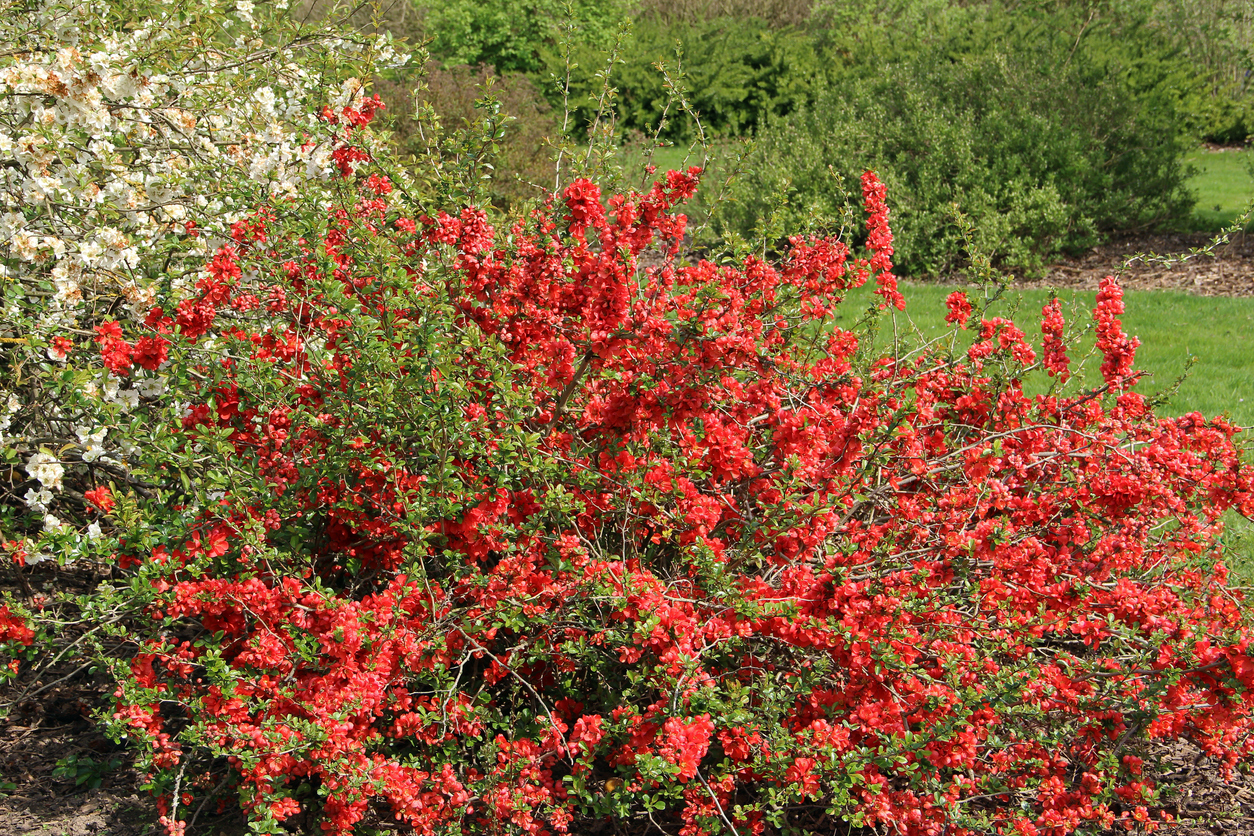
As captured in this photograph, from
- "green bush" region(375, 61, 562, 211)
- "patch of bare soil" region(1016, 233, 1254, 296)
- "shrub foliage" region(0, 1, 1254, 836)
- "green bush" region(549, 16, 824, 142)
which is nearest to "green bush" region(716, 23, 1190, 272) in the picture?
"patch of bare soil" region(1016, 233, 1254, 296)

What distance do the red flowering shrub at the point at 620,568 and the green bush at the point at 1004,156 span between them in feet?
20.3

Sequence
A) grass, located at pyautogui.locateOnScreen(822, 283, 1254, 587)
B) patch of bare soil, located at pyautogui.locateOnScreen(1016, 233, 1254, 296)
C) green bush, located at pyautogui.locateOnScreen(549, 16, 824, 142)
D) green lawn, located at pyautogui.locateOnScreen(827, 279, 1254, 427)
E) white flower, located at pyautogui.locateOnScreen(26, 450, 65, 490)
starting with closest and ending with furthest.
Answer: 1. white flower, located at pyautogui.locateOnScreen(26, 450, 65, 490)
2. grass, located at pyautogui.locateOnScreen(822, 283, 1254, 587)
3. green lawn, located at pyautogui.locateOnScreen(827, 279, 1254, 427)
4. patch of bare soil, located at pyautogui.locateOnScreen(1016, 233, 1254, 296)
5. green bush, located at pyautogui.locateOnScreen(549, 16, 824, 142)

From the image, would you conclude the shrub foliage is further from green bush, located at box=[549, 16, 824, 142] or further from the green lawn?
green bush, located at box=[549, 16, 824, 142]

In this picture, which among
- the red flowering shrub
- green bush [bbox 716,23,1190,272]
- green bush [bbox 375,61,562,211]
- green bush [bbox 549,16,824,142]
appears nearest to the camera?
the red flowering shrub

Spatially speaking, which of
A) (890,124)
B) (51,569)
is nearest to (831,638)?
(51,569)

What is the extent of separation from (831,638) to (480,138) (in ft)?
6.33

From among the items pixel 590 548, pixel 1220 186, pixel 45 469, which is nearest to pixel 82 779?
pixel 45 469

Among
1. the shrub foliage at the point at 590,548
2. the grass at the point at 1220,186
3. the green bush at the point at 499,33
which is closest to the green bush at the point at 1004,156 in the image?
the grass at the point at 1220,186

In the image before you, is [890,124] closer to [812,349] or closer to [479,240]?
[812,349]

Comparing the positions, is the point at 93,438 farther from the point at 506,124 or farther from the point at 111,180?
the point at 506,124

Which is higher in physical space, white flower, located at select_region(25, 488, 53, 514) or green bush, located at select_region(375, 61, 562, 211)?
green bush, located at select_region(375, 61, 562, 211)

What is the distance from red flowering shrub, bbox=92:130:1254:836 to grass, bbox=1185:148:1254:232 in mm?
8715

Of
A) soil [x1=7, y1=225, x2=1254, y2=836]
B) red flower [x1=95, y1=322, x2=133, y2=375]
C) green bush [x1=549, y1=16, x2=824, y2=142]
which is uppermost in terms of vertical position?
green bush [x1=549, y1=16, x2=824, y2=142]

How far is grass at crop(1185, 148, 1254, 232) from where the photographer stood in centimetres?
1087
